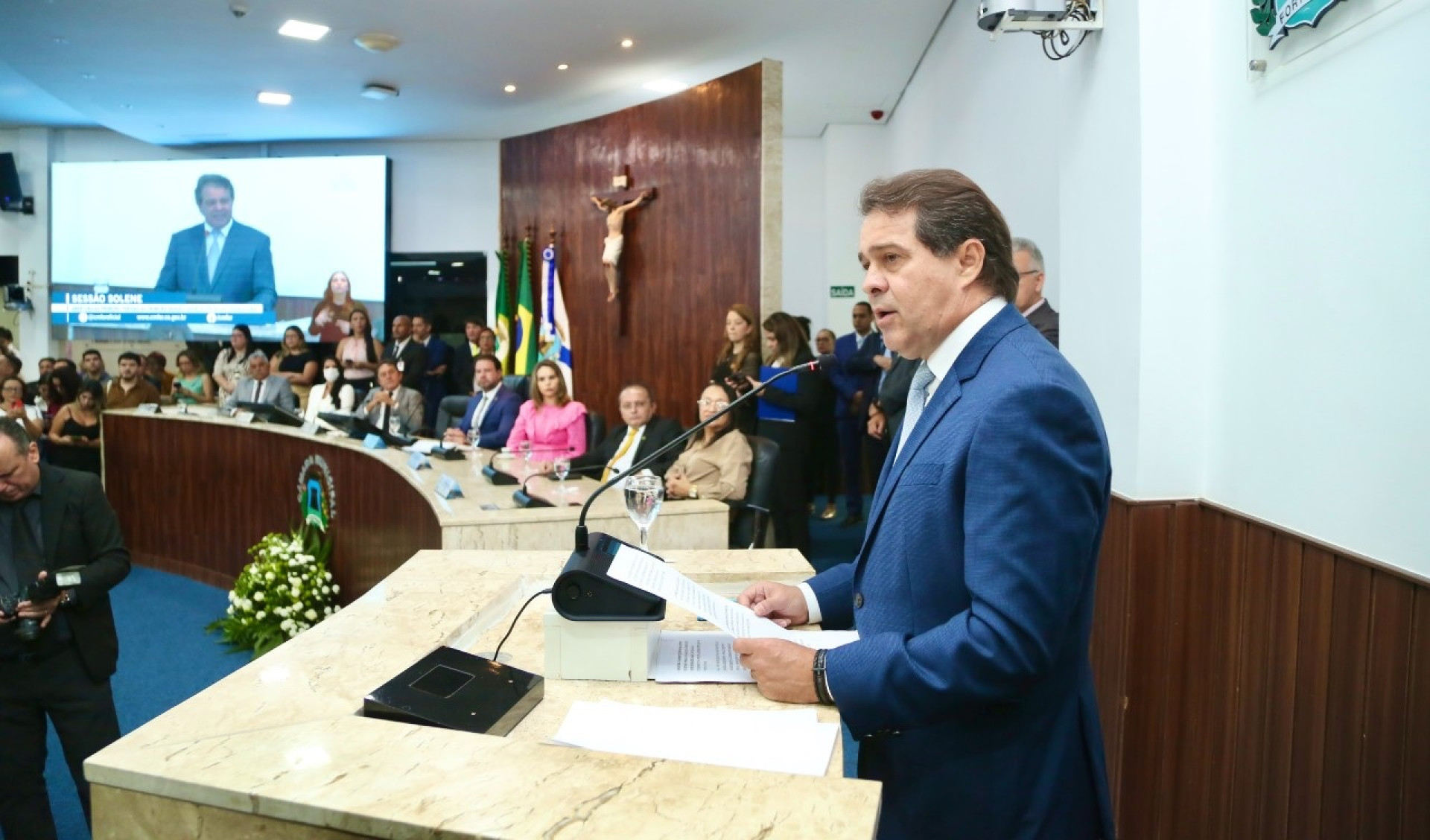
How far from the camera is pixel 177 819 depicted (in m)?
0.88

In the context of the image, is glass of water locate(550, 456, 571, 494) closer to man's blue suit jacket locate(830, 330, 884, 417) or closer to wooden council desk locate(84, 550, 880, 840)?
wooden council desk locate(84, 550, 880, 840)

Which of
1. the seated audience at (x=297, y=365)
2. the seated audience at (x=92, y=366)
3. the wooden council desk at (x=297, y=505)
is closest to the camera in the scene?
the wooden council desk at (x=297, y=505)

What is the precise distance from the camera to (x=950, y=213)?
1.20 meters

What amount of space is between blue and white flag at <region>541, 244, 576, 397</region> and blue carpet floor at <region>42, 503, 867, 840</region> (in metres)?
2.54

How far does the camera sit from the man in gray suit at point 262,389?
680 cm

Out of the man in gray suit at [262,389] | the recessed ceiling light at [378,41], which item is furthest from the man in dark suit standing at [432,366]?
the recessed ceiling light at [378,41]

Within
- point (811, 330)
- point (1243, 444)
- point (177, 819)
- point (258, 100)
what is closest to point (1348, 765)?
point (1243, 444)

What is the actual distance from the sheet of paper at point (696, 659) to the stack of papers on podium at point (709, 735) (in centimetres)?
10

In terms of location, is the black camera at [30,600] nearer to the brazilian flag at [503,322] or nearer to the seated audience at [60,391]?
the seated audience at [60,391]

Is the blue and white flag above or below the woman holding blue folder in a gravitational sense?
above

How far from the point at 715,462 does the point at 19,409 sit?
15.8ft

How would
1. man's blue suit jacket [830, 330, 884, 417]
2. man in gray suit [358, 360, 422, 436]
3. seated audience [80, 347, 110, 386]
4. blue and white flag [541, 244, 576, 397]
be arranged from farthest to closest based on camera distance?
blue and white flag [541, 244, 576, 397], seated audience [80, 347, 110, 386], man's blue suit jacket [830, 330, 884, 417], man in gray suit [358, 360, 422, 436]

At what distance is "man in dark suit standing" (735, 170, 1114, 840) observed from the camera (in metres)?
1.06

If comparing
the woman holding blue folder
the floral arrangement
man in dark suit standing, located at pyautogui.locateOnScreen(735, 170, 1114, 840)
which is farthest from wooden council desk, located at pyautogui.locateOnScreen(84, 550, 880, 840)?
the woman holding blue folder
